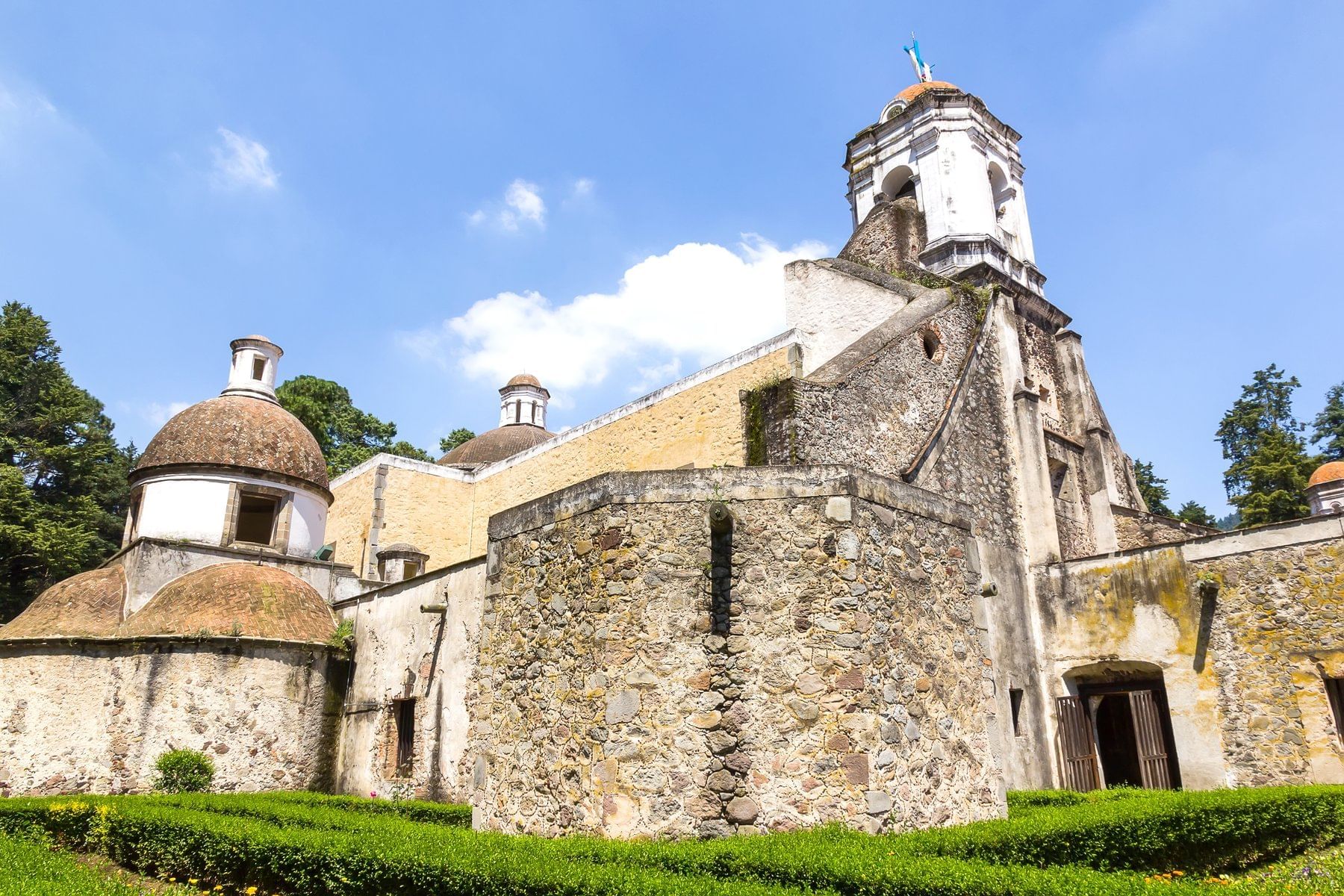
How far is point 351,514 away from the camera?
74.6ft

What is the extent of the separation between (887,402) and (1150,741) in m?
6.29

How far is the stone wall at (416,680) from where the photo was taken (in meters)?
12.6

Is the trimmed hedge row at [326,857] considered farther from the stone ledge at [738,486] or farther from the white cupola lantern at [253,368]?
the white cupola lantern at [253,368]

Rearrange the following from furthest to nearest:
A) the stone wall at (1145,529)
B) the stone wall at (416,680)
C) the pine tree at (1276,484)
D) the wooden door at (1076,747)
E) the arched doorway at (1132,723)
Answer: the pine tree at (1276,484)
the stone wall at (1145,529)
the wooden door at (1076,747)
the arched doorway at (1132,723)
the stone wall at (416,680)

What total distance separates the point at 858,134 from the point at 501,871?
21.1 meters

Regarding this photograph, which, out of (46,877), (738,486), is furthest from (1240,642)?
(46,877)

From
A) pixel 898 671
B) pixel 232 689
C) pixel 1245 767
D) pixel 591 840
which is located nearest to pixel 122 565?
pixel 232 689

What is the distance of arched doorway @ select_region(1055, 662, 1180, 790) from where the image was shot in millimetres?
13289

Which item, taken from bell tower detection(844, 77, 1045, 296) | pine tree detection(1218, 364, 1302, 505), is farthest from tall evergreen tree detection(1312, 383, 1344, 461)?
bell tower detection(844, 77, 1045, 296)

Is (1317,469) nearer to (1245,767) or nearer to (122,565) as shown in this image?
(1245,767)

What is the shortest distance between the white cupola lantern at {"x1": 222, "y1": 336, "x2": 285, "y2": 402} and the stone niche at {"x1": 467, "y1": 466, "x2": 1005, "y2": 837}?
575 inches

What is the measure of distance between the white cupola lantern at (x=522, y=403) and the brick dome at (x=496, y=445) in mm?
613

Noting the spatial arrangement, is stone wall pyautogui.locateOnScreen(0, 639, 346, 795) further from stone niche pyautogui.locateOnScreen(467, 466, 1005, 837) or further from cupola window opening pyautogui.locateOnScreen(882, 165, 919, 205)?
cupola window opening pyautogui.locateOnScreen(882, 165, 919, 205)

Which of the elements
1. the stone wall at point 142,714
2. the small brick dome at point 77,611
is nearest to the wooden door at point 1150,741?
the stone wall at point 142,714
